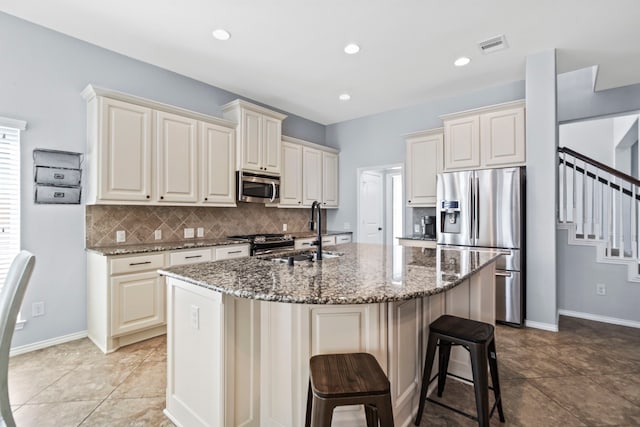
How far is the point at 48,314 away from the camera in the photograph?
9.29ft

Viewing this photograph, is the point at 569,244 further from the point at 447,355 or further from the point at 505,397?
the point at 447,355

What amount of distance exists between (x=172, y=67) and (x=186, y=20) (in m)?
1.07

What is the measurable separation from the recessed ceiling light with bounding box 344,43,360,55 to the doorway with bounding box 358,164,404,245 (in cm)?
261

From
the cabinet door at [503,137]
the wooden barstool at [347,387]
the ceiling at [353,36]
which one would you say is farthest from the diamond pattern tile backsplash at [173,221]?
the cabinet door at [503,137]

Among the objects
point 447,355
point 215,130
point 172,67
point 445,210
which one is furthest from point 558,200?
point 172,67

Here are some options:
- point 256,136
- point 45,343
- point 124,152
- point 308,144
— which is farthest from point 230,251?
point 308,144

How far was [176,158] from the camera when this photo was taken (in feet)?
11.2

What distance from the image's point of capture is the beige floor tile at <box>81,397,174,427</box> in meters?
1.80

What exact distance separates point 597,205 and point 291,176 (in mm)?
3974

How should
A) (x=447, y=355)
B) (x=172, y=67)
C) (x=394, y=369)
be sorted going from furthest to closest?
1. (x=172, y=67)
2. (x=447, y=355)
3. (x=394, y=369)

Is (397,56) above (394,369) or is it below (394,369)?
above

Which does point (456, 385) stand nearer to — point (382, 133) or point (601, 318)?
point (601, 318)

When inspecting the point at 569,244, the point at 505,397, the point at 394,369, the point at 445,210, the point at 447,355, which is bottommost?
the point at 505,397

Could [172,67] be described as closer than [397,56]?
No
